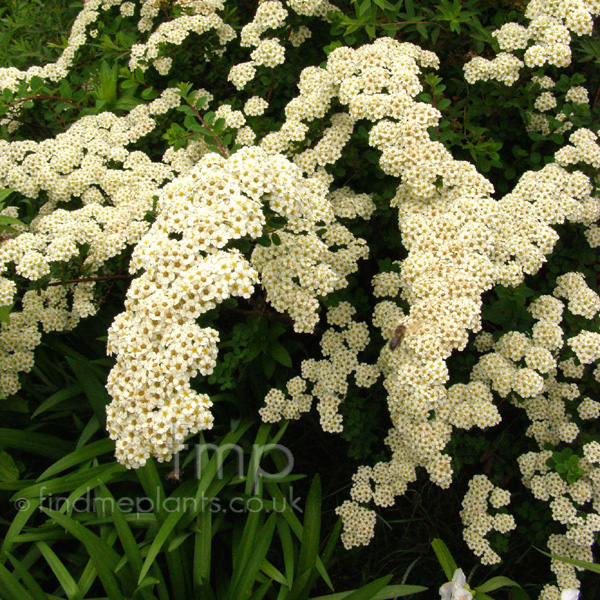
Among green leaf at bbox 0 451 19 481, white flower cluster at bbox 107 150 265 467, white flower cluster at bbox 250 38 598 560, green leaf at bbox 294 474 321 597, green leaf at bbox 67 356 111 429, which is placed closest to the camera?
white flower cluster at bbox 107 150 265 467

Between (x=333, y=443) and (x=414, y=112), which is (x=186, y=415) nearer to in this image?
(x=333, y=443)

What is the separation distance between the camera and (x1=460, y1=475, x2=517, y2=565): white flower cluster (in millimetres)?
2789

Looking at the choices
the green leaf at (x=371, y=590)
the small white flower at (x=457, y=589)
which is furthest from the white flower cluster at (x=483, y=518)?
the green leaf at (x=371, y=590)

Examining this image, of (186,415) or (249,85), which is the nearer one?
(186,415)

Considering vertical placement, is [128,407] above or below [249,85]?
below

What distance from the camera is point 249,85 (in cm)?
363

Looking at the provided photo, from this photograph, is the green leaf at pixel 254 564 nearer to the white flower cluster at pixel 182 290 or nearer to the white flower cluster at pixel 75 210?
the white flower cluster at pixel 182 290

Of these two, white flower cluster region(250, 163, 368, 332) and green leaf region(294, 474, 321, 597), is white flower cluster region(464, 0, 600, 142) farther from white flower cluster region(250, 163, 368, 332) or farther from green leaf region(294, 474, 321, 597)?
green leaf region(294, 474, 321, 597)

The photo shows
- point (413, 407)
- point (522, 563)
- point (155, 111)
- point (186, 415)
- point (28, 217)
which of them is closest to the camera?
point (186, 415)

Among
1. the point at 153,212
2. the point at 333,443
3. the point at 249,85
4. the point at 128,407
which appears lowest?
the point at 333,443

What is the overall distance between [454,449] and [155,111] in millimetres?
2667

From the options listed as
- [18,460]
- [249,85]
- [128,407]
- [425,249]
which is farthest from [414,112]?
[18,460]

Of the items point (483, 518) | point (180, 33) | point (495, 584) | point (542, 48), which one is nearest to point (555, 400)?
point (483, 518)

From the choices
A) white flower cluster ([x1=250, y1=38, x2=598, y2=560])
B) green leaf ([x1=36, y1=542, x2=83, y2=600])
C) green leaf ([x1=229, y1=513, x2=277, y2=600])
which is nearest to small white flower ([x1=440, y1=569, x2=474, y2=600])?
white flower cluster ([x1=250, y1=38, x2=598, y2=560])
